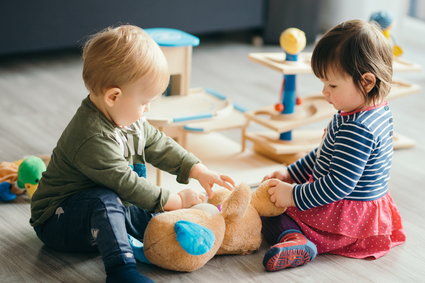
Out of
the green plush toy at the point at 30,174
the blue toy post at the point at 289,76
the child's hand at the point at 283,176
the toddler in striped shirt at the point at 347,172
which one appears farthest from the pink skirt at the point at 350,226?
the green plush toy at the point at 30,174

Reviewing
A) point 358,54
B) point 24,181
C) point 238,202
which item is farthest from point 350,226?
point 24,181

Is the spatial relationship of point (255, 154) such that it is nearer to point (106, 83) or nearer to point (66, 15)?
point (106, 83)

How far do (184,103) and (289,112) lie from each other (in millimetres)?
289

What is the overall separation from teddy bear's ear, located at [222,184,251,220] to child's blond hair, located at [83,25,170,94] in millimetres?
263

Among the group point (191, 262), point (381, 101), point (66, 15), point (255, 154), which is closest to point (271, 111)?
point (255, 154)

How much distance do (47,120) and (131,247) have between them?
916mm

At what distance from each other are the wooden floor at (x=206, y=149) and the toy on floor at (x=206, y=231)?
0.09 feet

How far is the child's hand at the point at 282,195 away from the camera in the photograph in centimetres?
134

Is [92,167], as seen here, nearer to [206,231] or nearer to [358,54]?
[206,231]

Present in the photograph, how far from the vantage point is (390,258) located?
4.47ft

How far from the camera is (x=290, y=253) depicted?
4.19 ft

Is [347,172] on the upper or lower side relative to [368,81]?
lower

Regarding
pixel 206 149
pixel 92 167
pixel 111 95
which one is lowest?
pixel 206 149

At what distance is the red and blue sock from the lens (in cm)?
127
